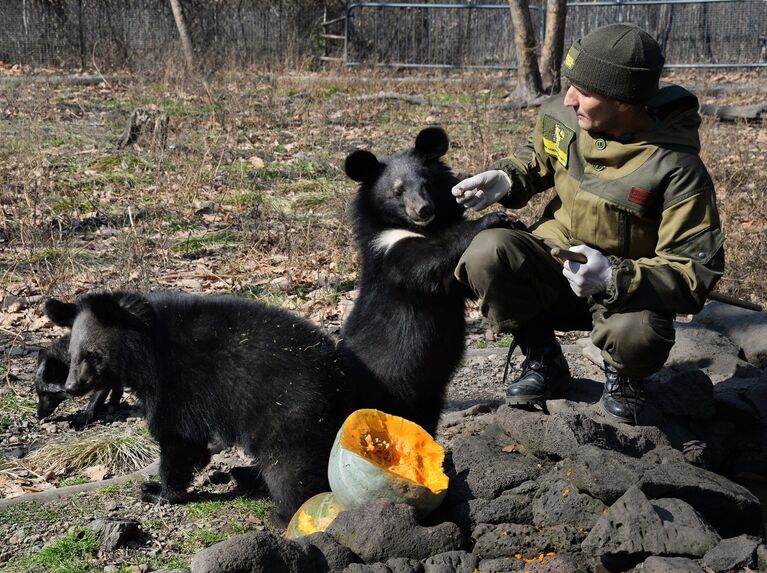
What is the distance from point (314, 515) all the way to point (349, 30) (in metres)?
23.5

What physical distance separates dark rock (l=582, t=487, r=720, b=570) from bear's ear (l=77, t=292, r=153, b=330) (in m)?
2.57

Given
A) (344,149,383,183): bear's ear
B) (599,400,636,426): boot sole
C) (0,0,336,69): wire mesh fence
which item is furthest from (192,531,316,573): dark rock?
(0,0,336,69): wire mesh fence

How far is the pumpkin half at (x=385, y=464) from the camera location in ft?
12.6

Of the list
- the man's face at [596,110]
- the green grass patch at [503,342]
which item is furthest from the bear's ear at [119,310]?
the green grass patch at [503,342]

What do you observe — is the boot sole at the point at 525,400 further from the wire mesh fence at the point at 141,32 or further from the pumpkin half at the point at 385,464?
the wire mesh fence at the point at 141,32

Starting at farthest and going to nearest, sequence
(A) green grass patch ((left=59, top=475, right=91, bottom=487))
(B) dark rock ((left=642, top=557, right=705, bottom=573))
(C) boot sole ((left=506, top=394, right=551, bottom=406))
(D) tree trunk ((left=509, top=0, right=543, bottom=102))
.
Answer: (D) tree trunk ((left=509, top=0, right=543, bottom=102)), (A) green grass patch ((left=59, top=475, right=91, bottom=487)), (C) boot sole ((left=506, top=394, right=551, bottom=406)), (B) dark rock ((left=642, top=557, right=705, bottom=573))

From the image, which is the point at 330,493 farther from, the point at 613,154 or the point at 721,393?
the point at 721,393

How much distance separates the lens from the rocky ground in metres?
3.50

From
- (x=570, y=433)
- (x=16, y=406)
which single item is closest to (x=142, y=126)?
(x=16, y=406)

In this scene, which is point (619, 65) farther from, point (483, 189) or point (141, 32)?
point (141, 32)

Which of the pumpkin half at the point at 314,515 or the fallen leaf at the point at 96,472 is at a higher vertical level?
the pumpkin half at the point at 314,515

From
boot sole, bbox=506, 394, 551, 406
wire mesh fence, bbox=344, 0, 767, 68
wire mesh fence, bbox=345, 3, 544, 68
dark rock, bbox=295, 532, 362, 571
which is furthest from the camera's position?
wire mesh fence, bbox=345, 3, 544, 68

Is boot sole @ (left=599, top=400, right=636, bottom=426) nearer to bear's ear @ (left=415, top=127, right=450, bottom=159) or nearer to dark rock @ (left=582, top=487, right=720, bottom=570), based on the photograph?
dark rock @ (left=582, top=487, right=720, bottom=570)

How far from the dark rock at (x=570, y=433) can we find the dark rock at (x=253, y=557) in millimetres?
1337
